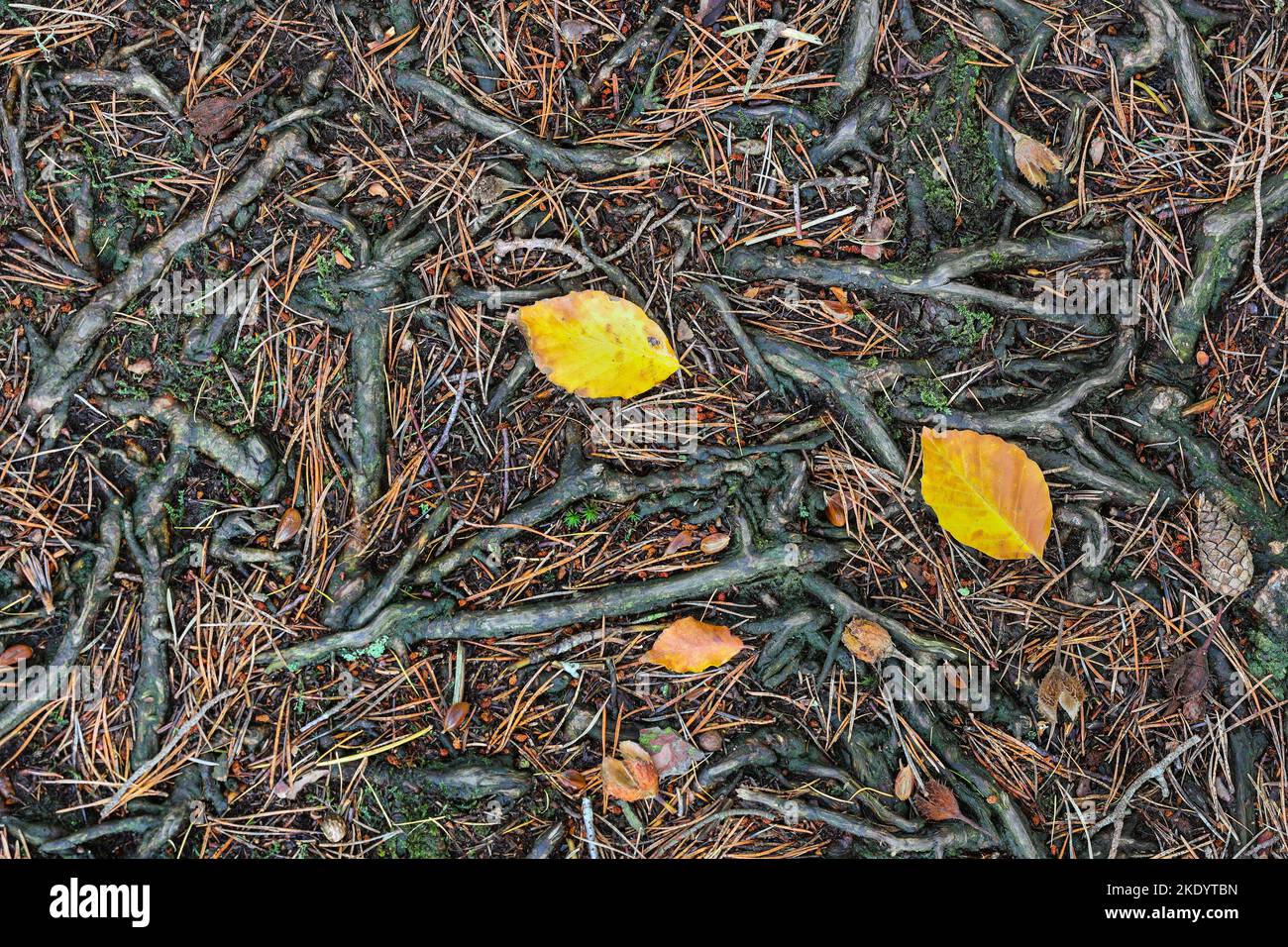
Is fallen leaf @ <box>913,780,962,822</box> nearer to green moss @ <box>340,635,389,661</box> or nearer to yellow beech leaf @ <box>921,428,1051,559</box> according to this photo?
yellow beech leaf @ <box>921,428,1051,559</box>

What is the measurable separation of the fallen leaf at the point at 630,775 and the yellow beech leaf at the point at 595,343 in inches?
47.0

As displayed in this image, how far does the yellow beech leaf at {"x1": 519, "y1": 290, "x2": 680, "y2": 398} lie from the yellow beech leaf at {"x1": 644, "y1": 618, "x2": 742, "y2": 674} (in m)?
0.82

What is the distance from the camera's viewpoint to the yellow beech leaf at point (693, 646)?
2.50 meters

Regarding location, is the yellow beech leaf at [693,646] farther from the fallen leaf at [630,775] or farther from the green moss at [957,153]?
the green moss at [957,153]

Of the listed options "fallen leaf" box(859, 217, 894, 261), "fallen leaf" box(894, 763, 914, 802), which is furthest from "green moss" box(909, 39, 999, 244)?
"fallen leaf" box(894, 763, 914, 802)

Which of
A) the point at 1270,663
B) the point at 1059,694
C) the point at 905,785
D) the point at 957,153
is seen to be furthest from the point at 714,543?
the point at 1270,663

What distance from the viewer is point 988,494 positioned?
243cm

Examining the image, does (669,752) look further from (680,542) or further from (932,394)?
(932,394)

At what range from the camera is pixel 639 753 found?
2492 millimetres

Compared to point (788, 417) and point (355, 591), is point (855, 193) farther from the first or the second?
point (355, 591)

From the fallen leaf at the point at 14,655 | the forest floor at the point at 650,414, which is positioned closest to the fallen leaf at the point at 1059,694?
the forest floor at the point at 650,414

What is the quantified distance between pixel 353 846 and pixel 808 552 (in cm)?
175

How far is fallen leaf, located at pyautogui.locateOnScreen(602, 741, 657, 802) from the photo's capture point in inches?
97.0
